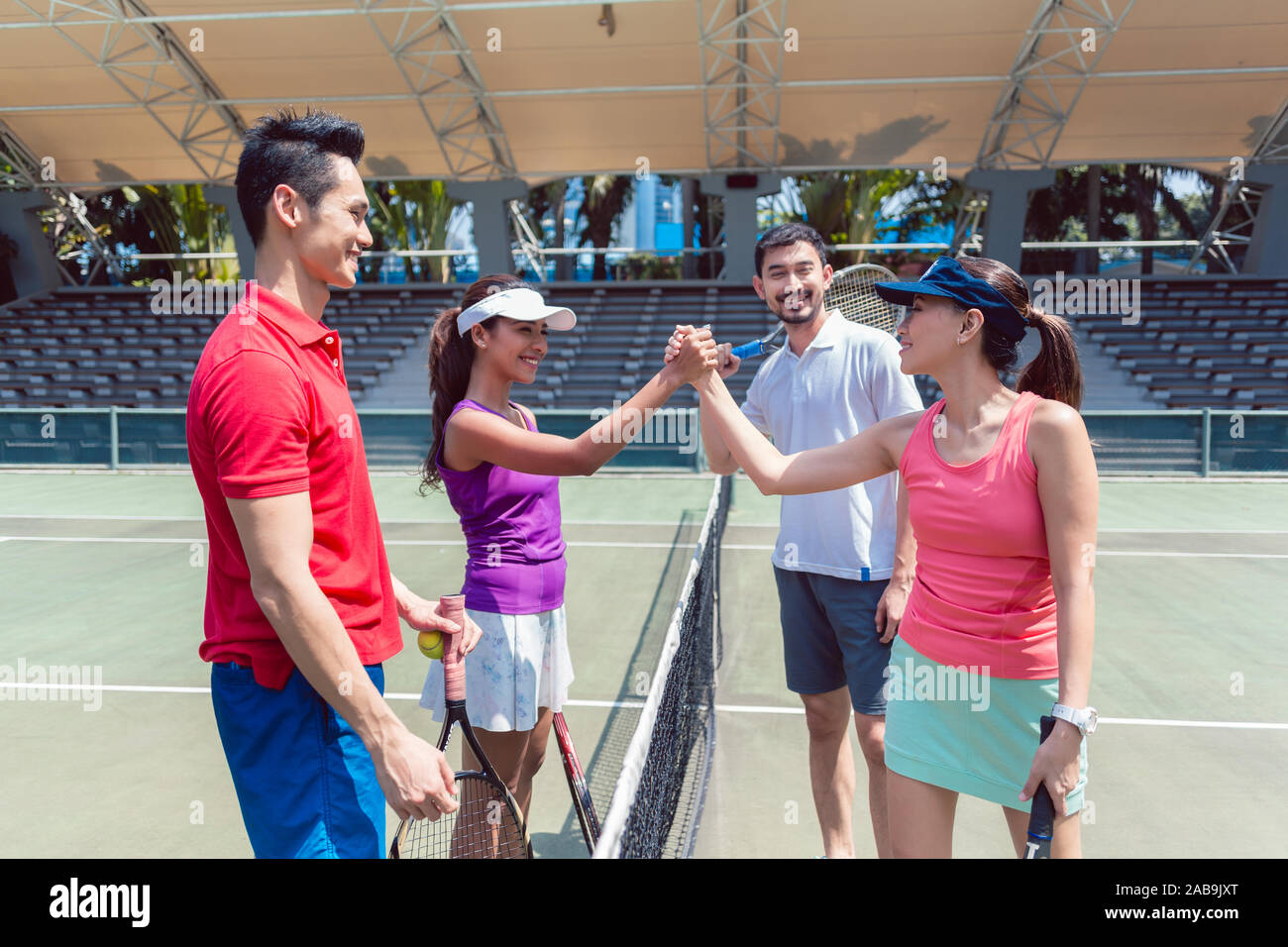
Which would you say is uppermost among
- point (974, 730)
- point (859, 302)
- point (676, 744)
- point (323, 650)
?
point (859, 302)

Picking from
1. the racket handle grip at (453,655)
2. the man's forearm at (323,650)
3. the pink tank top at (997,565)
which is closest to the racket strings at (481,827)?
the racket handle grip at (453,655)

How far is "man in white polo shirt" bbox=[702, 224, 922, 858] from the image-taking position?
3209 mm

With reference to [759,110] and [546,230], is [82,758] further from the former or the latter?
[546,230]

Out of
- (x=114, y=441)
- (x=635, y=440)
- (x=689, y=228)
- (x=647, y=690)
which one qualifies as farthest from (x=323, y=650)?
(x=689, y=228)

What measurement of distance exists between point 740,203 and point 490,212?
18.2ft

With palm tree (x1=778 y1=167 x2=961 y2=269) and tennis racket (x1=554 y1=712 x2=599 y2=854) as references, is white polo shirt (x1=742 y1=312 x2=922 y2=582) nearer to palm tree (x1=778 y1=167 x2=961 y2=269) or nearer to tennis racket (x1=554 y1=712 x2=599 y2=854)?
tennis racket (x1=554 y1=712 x2=599 y2=854)

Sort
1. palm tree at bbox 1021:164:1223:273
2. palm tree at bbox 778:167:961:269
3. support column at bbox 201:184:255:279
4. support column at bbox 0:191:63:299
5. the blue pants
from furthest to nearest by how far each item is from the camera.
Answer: palm tree at bbox 1021:164:1223:273, palm tree at bbox 778:167:961:269, support column at bbox 0:191:63:299, support column at bbox 201:184:255:279, the blue pants

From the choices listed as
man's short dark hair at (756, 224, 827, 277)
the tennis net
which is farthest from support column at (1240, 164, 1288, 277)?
man's short dark hair at (756, 224, 827, 277)

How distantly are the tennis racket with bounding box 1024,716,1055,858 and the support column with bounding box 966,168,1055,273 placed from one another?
18973mm

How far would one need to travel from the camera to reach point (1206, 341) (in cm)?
1853

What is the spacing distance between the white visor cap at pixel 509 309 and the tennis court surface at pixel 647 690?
78.2 inches

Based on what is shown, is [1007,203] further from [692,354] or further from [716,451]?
[692,354]

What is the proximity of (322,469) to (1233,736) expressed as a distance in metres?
4.86
